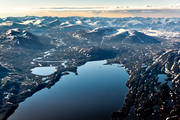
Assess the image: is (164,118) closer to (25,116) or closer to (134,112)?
(134,112)

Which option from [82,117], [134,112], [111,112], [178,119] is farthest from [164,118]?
[82,117]

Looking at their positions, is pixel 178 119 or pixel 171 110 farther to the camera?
pixel 171 110

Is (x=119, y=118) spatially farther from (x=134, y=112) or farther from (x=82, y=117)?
(x=82, y=117)

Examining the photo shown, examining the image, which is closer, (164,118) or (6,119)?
(164,118)

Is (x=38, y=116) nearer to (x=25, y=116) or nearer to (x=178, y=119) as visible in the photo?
(x=25, y=116)

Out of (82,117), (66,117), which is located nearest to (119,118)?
(82,117)

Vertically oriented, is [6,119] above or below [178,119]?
below

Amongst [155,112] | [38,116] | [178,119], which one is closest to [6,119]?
[38,116]
